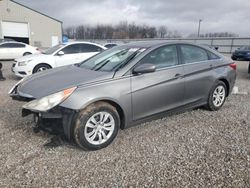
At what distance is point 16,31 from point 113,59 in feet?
100

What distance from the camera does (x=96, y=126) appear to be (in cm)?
317

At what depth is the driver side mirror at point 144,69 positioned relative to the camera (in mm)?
3389

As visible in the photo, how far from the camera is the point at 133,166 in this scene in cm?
280

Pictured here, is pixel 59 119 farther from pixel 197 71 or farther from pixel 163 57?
pixel 197 71

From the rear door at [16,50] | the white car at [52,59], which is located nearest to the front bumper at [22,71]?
the white car at [52,59]

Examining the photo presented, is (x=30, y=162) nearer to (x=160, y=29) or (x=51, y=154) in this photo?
(x=51, y=154)

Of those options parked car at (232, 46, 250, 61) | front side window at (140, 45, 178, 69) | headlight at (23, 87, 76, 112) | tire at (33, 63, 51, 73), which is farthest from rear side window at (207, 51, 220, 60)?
parked car at (232, 46, 250, 61)

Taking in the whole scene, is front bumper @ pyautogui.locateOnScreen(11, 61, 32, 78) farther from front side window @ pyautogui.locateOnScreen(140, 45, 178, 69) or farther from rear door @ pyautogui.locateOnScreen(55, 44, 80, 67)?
front side window @ pyautogui.locateOnScreen(140, 45, 178, 69)

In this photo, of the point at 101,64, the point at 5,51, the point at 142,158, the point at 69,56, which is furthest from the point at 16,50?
the point at 142,158

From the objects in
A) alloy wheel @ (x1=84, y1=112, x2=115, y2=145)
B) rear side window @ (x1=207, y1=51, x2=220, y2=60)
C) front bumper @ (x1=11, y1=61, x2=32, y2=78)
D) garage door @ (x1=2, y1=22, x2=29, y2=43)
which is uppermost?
garage door @ (x1=2, y1=22, x2=29, y2=43)

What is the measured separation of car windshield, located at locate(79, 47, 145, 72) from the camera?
3.57m

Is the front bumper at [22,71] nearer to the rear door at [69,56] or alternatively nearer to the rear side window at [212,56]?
the rear door at [69,56]

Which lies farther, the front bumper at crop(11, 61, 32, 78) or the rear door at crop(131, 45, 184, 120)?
the front bumper at crop(11, 61, 32, 78)

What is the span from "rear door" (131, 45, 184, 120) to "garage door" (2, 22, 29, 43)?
99.2ft
